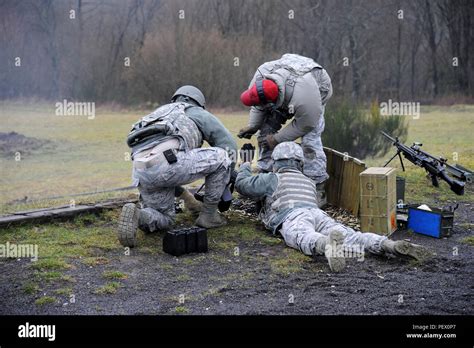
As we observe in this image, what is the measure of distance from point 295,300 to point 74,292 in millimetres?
1449

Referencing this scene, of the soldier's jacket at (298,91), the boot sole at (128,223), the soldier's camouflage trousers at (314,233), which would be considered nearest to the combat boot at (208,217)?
the soldier's camouflage trousers at (314,233)

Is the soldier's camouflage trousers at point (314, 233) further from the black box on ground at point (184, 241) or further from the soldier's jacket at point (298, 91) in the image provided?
the soldier's jacket at point (298, 91)

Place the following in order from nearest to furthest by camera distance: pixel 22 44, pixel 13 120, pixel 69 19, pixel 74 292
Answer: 1. pixel 74 292
2. pixel 22 44
3. pixel 13 120
4. pixel 69 19

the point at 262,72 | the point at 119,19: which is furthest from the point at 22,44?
the point at 262,72

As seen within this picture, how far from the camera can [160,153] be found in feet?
18.1

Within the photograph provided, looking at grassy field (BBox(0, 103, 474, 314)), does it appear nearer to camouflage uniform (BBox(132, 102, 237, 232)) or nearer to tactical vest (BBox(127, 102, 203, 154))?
camouflage uniform (BBox(132, 102, 237, 232))

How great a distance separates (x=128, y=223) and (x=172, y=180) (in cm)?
55

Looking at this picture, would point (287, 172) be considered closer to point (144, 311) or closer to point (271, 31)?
point (144, 311)

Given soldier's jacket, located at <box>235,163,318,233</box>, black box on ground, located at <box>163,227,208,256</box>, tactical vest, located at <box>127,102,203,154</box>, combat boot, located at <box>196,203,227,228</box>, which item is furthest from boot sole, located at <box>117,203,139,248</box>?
soldier's jacket, located at <box>235,163,318,233</box>

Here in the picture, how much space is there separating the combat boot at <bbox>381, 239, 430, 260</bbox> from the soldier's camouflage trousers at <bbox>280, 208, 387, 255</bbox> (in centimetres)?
7

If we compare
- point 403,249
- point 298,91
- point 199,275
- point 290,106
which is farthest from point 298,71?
point 199,275

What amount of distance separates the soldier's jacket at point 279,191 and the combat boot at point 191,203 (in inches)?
28.1

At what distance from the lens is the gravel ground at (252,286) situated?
13.6 feet

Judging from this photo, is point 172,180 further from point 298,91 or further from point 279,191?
point 298,91
